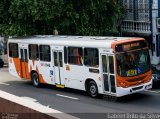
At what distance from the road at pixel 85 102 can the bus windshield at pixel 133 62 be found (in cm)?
129

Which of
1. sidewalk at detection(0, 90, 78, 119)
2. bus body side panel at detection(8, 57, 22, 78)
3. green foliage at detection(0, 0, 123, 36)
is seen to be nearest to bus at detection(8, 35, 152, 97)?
bus body side panel at detection(8, 57, 22, 78)

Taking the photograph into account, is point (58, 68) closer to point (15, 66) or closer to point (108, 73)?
point (108, 73)

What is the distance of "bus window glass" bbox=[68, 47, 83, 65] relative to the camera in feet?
60.3

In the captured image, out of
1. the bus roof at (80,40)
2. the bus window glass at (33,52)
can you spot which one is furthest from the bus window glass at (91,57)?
the bus window glass at (33,52)

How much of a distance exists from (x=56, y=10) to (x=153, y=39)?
867 centimetres

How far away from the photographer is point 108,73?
1670 cm

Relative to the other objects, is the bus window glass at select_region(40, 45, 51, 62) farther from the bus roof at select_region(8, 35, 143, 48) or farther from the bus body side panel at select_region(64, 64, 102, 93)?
the bus body side panel at select_region(64, 64, 102, 93)

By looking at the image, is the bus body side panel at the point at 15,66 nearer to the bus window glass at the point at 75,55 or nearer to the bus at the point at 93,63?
the bus at the point at 93,63

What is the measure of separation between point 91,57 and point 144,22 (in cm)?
1382

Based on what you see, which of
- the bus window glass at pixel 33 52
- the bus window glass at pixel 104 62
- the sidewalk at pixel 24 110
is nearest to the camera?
the sidewalk at pixel 24 110

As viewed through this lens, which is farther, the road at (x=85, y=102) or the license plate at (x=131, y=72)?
the license plate at (x=131, y=72)

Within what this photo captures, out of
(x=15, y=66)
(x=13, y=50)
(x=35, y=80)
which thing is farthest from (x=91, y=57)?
(x=13, y=50)

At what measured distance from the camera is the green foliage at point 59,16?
25.0 m

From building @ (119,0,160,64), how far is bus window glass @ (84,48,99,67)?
41.9 feet
